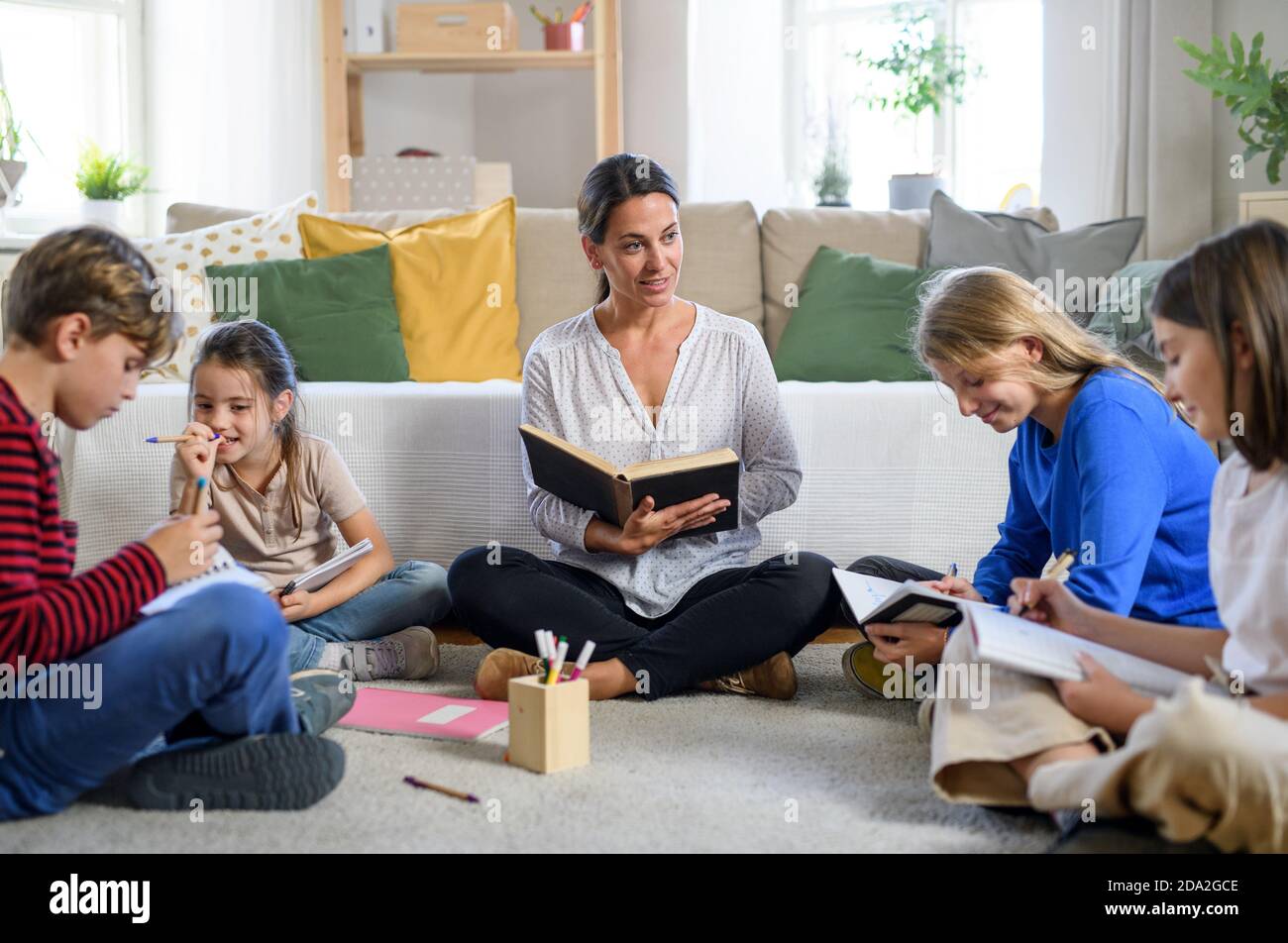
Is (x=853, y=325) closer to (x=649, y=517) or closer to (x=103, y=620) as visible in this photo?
(x=649, y=517)

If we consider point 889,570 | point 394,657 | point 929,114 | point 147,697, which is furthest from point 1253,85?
point 147,697

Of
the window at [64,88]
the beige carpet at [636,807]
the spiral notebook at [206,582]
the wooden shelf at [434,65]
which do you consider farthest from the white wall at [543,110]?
the spiral notebook at [206,582]

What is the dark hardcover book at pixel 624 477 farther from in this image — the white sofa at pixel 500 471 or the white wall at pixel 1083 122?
the white wall at pixel 1083 122

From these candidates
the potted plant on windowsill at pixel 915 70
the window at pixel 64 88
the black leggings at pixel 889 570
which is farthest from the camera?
the potted plant on windowsill at pixel 915 70

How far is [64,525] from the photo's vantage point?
4.35ft

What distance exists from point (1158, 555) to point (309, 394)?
59.9 inches

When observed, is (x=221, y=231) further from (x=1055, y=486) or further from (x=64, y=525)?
(x=1055, y=486)

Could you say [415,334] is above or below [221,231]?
below

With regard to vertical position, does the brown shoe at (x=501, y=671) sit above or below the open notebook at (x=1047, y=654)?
below

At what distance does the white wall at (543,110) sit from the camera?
4.31m

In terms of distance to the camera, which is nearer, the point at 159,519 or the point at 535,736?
the point at 535,736

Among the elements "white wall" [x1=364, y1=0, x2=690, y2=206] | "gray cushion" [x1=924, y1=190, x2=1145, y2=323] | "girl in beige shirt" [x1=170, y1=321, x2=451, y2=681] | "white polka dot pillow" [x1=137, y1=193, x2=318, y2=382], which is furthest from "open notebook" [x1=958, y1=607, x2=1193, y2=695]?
"white wall" [x1=364, y1=0, x2=690, y2=206]

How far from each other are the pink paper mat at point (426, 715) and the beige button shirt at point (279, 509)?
0.91ft
